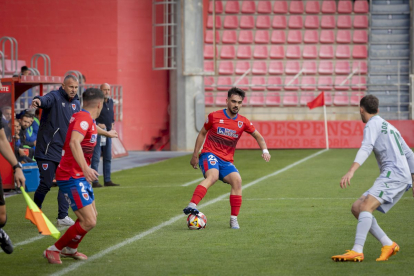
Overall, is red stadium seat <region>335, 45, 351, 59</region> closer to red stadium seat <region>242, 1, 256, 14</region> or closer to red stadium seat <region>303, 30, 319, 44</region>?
red stadium seat <region>303, 30, 319, 44</region>

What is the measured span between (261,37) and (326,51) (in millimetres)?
2662

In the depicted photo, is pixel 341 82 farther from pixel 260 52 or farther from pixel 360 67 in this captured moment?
pixel 260 52

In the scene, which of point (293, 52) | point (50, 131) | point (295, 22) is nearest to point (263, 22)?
point (295, 22)

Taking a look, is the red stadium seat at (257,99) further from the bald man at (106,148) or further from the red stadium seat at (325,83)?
the bald man at (106,148)

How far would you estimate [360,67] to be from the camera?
93.2 feet

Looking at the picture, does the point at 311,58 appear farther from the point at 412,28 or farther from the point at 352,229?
the point at 352,229

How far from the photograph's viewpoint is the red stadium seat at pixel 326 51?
94.3 ft

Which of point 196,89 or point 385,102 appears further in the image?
point 385,102

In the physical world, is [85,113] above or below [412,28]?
below

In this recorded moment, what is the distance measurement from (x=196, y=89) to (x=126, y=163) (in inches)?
249

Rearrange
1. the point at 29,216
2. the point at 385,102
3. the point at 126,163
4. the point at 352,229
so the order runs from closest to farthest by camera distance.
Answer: the point at 29,216, the point at 352,229, the point at 126,163, the point at 385,102

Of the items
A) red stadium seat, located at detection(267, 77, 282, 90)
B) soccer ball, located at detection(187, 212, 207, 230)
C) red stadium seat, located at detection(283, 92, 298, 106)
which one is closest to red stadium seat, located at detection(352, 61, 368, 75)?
red stadium seat, located at detection(283, 92, 298, 106)

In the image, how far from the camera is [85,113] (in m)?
6.90

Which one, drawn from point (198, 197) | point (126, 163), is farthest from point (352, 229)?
point (126, 163)
